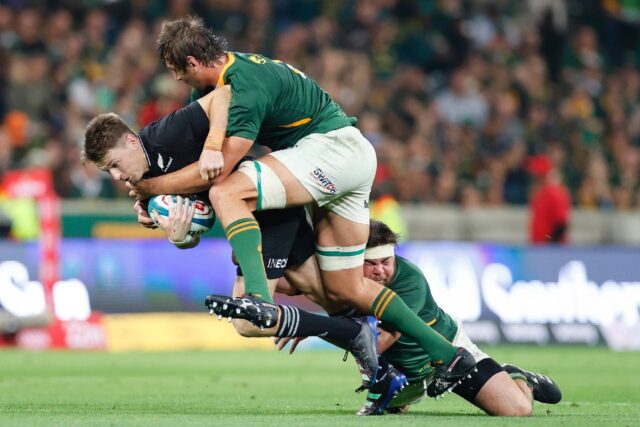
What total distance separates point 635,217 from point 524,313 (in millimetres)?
4176

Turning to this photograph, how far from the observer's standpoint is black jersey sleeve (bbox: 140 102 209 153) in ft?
24.7

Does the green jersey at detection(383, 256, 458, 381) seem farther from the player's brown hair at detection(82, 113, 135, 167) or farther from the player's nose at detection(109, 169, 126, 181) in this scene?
the player's brown hair at detection(82, 113, 135, 167)

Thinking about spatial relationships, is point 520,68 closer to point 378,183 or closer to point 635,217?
point 635,217

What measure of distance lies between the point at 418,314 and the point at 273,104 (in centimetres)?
178

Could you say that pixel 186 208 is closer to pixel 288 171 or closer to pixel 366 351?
pixel 288 171

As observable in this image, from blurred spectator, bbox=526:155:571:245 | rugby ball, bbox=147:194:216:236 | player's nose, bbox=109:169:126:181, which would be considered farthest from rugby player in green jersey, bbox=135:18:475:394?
blurred spectator, bbox=526:155:571:245

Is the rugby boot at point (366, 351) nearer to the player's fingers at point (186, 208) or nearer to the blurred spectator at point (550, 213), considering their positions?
the player's fingers at point (186, 208)

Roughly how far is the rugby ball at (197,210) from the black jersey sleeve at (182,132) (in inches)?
11.7

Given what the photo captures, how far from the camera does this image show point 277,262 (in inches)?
306

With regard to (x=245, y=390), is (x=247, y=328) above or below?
above

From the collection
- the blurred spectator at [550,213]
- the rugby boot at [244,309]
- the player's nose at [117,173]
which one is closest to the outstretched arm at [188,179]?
the player's nose at [117,173]

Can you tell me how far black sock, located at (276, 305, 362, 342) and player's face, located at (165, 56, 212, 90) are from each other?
4.79 ft

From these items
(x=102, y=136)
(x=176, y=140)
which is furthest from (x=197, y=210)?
(x=102, y=136)

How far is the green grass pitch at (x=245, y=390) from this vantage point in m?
7.25
